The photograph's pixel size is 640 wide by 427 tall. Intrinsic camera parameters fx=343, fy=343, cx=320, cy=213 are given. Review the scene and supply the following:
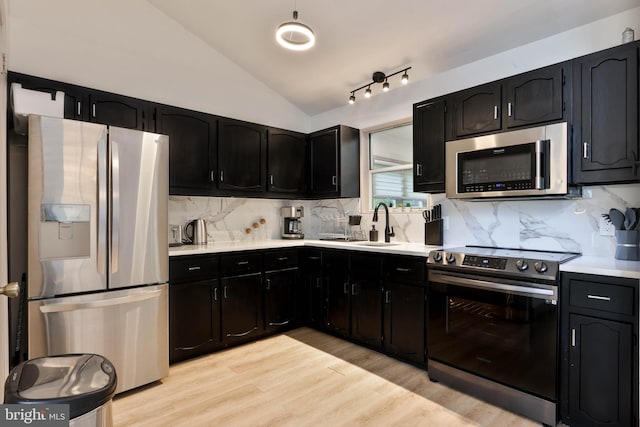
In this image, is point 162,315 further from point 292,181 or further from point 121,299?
point 292,181

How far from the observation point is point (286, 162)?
13.5 feet

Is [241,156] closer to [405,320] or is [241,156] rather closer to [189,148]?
[189,148]

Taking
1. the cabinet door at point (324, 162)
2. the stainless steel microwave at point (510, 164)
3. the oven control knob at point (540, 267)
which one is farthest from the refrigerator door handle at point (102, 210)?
the oven control knob at point (540, 267)

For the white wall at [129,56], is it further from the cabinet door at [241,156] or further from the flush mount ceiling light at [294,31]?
the flush mount ceiling light at [294,31]

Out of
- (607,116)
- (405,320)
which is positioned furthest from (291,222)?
→ (607,116)

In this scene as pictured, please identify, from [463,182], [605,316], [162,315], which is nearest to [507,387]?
[605,316]

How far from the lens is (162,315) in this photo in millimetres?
2609

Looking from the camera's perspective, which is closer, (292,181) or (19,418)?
(19,418)

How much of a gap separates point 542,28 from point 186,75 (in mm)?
3275

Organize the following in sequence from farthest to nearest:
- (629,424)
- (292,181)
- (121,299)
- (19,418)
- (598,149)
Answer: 1. (292,181)
2. (121,299)
3. (598,149)
4. (629,424)
5. (19,418)

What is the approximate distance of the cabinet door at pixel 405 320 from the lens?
2.77 metres

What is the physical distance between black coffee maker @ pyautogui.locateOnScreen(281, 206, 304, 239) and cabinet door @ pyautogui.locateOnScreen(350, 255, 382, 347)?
3.94 feet

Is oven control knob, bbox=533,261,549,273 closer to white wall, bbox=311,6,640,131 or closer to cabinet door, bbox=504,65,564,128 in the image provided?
cabinet door, bbox=504,65,564,128

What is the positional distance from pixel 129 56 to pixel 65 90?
838 millimetres
